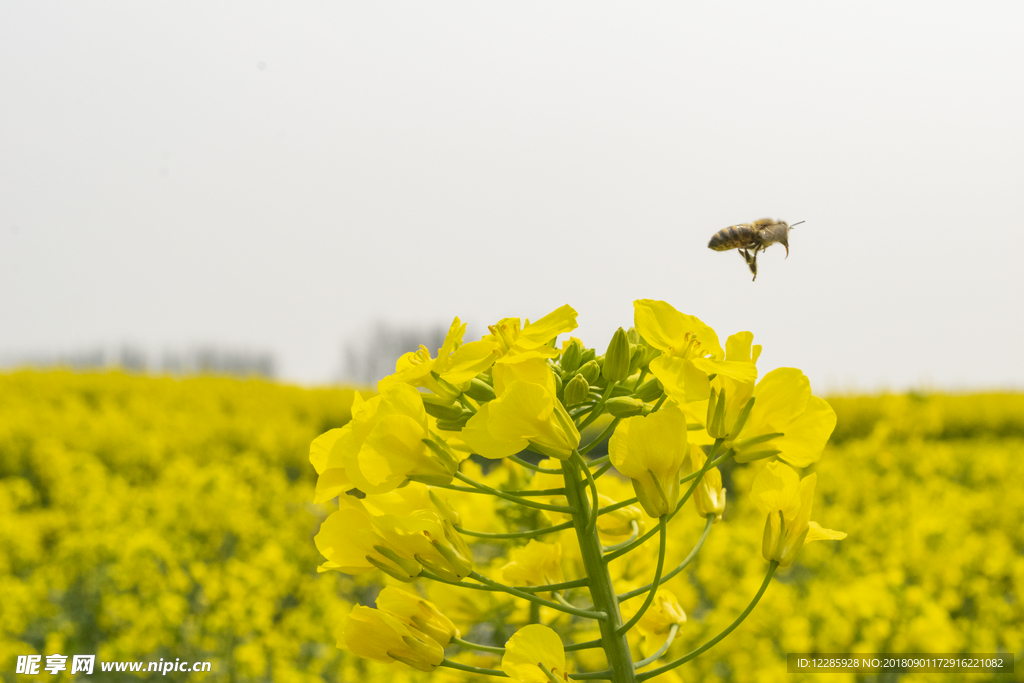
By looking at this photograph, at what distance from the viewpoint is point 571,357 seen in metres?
0.84

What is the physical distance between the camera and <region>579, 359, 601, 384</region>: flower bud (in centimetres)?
81

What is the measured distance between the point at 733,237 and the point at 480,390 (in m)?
0.48

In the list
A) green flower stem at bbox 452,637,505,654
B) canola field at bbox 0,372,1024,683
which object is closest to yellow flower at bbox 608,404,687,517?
green flower stem at bbox 452,637,505,654

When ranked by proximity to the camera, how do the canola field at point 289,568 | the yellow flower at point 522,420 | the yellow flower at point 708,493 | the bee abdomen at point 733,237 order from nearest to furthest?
the yellow flower at point 522,420, the yellow flower at point 708,493, the bee abdomen at point 733,237, the canola field at point 289,568

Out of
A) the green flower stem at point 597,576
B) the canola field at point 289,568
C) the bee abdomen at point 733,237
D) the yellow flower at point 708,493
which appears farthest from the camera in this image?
the canola field at point 289,568

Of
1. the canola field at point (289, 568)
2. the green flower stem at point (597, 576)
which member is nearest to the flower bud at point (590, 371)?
the green flower stem at point (597, 576)

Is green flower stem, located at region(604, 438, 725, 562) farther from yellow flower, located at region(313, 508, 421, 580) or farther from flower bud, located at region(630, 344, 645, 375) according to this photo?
yellow flower, located at region(313, 508, 421, 580)

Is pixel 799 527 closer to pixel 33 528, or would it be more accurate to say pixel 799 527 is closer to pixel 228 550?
pixel 228 550

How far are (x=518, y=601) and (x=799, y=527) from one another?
487 millimetres

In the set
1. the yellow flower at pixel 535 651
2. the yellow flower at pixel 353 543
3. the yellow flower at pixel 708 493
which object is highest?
the yellow flower at pixel 708 493

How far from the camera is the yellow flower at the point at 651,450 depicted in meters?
0.68

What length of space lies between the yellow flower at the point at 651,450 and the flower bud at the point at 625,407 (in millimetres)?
58

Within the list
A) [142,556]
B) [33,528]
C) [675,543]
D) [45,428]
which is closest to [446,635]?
[675,543]

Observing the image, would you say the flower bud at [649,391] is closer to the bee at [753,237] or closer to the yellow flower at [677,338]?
the yellow flower at [677,338]
